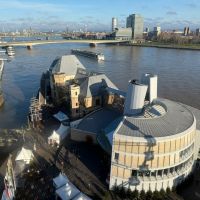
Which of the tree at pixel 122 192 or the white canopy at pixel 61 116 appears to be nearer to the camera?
the tree at pixel 122 192

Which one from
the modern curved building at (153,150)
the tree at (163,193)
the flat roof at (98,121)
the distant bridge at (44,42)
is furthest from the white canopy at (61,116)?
the distant bridge at (44,42)

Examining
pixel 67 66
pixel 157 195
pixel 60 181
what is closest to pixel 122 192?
pixel 157 195

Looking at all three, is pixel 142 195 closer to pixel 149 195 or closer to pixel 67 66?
pixel 149 195

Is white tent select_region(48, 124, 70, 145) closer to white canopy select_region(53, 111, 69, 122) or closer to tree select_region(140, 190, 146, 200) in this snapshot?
white canopy select_region(53, 111, 69, 122)

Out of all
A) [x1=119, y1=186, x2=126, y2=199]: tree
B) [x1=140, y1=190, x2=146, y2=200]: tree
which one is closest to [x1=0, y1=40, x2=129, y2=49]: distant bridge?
[x1=119, y1=186, x2=126, y2=199]: tree

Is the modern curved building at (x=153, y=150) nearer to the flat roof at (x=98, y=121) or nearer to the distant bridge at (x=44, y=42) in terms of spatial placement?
the flat roof at (x=98, y=121)
